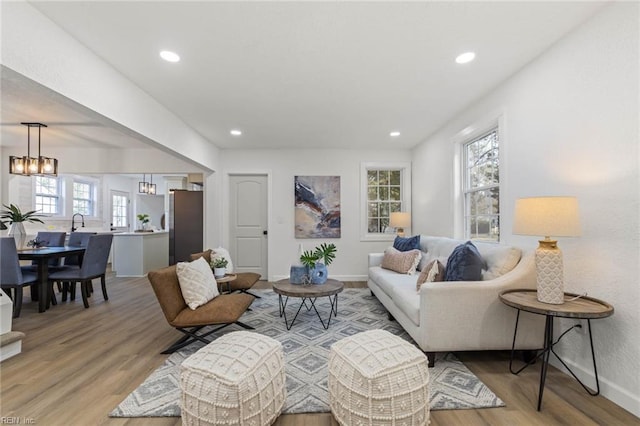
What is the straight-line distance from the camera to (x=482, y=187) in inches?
136

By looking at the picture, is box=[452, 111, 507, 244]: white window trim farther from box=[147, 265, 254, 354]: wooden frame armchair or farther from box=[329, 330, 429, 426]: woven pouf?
box=[147, 265, 254, 354]: wooden frame armchair

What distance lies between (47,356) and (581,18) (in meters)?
4.85

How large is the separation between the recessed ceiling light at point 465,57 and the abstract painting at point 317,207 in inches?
128

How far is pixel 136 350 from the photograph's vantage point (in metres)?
2.66

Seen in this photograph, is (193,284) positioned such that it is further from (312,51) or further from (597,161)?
(597,161)

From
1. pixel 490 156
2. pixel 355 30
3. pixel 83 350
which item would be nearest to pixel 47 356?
pixel 83 350

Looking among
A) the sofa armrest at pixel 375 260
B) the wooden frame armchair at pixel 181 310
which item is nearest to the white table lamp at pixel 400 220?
the sofa armrest at pixel 375 260

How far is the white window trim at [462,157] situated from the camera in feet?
9.70

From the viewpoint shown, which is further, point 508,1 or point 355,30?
point 355,30

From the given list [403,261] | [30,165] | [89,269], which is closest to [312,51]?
[403,261]

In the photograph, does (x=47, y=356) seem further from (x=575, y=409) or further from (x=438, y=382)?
(x=575, y=409)

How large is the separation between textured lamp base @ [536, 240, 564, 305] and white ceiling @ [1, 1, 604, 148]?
5.13 feet

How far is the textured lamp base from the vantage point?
191cm

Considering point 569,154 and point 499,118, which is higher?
point 499,118
